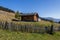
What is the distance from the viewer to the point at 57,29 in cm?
2272

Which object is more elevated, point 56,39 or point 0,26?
point 0,26

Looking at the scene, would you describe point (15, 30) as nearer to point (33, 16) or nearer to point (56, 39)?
point (56, 39)

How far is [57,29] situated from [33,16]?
103ft

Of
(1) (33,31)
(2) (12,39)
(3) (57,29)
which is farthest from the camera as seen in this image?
(3) (57,29)

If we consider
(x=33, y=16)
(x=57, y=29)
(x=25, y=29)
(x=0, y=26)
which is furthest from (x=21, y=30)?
(x=33, y=16)

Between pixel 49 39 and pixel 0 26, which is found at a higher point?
pixel 0 26

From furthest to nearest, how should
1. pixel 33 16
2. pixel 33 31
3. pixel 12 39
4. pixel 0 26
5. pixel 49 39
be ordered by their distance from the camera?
pixel 33 16, pixel 33 31, pixel 0 26, pixel 49 39, pixel 12 39

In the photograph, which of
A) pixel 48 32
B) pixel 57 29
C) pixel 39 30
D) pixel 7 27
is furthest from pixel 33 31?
pixel 57 29

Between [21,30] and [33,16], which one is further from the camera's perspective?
[33,16]

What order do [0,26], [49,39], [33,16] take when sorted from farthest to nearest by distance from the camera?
[33,16] < [0,26] < [49,39]

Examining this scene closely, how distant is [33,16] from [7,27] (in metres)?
36.1

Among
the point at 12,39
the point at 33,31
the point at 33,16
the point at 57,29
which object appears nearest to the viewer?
the point at 12,39

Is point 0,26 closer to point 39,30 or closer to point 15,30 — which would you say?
point 15,30

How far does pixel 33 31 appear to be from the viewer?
760 inches
